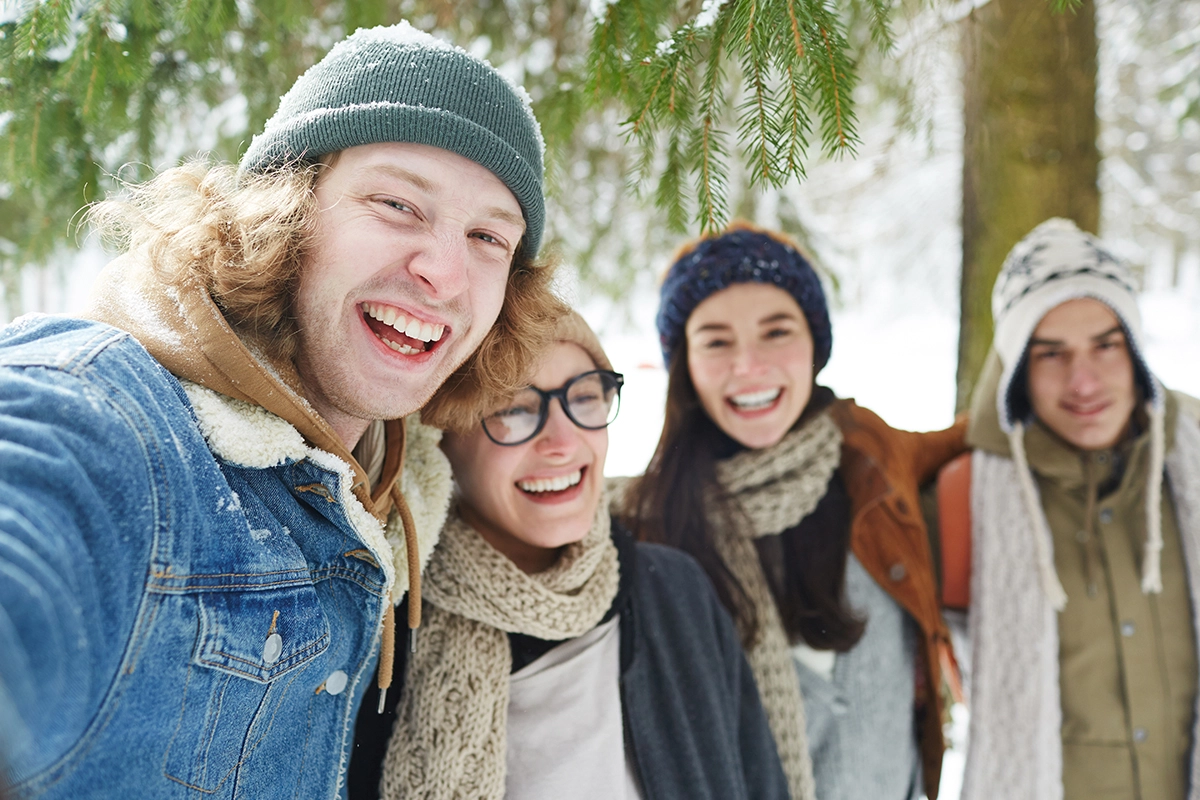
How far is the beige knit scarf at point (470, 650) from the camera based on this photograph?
Answer: 55.9 inches

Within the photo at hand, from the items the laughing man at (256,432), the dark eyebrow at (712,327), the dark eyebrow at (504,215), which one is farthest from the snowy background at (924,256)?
the laughing man at (256,432)

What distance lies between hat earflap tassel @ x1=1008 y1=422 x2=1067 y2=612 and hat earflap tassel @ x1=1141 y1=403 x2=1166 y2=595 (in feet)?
0.75

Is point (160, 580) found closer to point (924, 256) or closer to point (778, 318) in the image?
point (778, 318)

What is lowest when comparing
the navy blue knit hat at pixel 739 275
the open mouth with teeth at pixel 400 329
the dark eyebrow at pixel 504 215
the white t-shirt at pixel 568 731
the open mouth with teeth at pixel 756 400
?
the white t-shirt at pixel 568 731

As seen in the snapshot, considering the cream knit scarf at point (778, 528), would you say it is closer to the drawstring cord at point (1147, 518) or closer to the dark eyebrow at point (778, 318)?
the dark eyebrow at point (778, 318)

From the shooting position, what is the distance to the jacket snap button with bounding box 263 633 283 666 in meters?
1.01

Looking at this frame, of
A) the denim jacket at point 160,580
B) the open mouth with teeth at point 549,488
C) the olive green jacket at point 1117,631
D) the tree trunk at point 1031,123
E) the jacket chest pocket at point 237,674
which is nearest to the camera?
the denim jacket at point 160,580

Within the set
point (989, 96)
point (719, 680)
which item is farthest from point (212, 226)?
point (989, 96)

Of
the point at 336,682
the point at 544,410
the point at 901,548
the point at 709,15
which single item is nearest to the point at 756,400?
the point at 901,548

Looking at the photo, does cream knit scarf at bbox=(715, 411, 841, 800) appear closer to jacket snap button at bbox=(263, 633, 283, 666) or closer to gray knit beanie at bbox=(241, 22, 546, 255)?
gray knit beanie at bbox=(241, 22, 546, 255)

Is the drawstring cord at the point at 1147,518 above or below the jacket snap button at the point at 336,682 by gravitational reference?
above

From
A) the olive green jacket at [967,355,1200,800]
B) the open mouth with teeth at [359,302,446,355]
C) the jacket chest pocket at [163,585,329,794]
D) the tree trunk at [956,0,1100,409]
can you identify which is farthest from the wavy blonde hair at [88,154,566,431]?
the tree trunk at [956,0,1100,409]

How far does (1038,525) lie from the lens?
2.22m

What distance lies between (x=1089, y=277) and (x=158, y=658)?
257 centimetres
